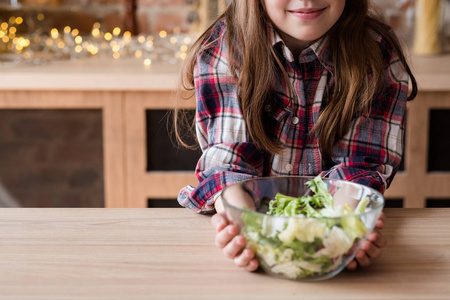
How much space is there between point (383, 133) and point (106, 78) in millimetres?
885

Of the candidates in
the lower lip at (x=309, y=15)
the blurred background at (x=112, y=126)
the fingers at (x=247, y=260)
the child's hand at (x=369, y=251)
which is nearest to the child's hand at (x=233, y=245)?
the fingers at (x=247, y=260)

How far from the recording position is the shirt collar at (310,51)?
3.46 ft

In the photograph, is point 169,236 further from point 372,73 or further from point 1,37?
point 1,37

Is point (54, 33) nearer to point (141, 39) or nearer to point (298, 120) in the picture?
point (141, 39)

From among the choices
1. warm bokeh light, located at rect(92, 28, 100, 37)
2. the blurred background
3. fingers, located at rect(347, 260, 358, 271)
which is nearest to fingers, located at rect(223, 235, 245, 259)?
fingers, located at rect(347, 260, 358, 271)

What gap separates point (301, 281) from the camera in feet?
2.06

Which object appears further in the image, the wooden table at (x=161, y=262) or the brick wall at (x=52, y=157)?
the brick wall at (x=52, y=157)

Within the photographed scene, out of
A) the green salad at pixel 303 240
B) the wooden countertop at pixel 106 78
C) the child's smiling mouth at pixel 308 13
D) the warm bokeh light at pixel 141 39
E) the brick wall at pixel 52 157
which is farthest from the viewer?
the warm bokeh light at pixel 141 39

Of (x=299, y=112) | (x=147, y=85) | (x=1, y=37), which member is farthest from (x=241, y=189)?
(x=1, y=37)

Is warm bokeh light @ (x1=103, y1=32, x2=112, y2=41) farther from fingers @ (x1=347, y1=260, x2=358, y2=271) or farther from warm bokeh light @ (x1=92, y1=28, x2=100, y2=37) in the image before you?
fingers @ (x1=347, y1=260, x2=358, y2=271)

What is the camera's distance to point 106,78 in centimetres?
170

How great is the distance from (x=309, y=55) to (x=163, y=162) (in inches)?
32.9

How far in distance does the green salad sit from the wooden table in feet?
0.07

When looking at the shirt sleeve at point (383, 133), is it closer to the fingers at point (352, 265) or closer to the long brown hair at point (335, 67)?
the long brown hair at point (335, 67)
